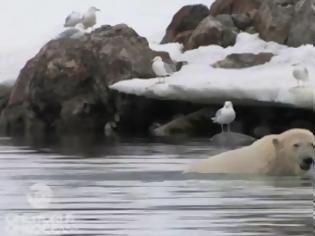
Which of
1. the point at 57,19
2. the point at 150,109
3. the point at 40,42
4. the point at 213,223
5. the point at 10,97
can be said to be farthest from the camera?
the point at 57,19

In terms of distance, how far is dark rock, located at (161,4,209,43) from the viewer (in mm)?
34719

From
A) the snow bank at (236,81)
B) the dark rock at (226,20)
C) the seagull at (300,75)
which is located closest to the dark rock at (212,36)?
the dark rock at (226,20)

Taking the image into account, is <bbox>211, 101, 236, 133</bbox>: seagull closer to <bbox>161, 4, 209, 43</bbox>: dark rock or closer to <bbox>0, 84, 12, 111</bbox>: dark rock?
<bbox>0, 84, 12, 111</bbox>: dark rock

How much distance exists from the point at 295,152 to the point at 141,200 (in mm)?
2841

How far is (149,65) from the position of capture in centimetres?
2972

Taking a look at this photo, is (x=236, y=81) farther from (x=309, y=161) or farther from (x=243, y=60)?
(x=309, y=161)

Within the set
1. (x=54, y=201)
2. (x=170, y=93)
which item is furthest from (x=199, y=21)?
(x=54, y=201)

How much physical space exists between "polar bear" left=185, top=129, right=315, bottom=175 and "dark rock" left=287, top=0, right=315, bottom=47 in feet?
51.3

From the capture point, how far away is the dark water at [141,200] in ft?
31.0

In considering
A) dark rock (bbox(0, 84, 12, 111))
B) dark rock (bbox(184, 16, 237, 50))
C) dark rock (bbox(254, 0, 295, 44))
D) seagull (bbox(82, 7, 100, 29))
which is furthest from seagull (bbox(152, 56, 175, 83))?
seagull (bbox(82, 7, 100, 29))

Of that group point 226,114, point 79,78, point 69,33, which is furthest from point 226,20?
point 226,114

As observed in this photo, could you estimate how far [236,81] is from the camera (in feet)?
82.5

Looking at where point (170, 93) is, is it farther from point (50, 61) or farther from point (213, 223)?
point (213, 223)

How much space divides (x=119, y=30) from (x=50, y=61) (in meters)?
1.72
